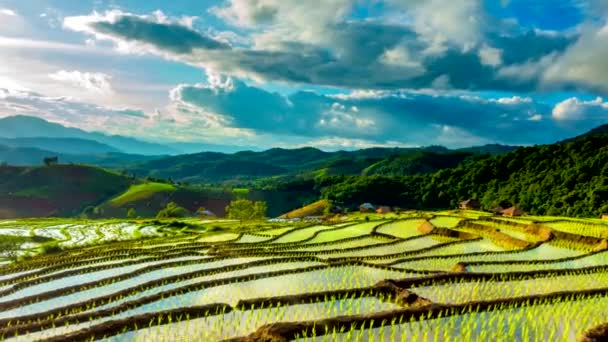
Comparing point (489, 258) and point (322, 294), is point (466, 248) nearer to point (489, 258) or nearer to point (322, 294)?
point (489, 258)

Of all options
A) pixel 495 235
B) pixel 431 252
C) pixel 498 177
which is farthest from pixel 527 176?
pixel 431 252

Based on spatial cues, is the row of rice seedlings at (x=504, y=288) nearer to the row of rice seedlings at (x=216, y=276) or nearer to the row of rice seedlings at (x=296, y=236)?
the row of rice seedlings at (x=216, y=276)

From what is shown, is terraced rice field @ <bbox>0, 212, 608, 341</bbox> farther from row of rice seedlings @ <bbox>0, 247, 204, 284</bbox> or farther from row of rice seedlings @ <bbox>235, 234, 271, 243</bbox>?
row of rice seedlings @ <bbox>235, 234, 271, 243</bbox>

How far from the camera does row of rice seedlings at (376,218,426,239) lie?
32.6m

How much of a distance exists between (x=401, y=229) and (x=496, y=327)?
26.1m

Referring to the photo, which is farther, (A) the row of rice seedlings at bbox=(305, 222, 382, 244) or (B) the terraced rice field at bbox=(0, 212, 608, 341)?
(A) the row of rice seedlings at bbox=(305, 222, 382, 244)

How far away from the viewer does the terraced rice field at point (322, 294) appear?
9.53 meters

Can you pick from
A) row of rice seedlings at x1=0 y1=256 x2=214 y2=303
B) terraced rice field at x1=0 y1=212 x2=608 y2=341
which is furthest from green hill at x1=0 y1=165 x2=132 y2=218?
row of rice seedlings at x1=0 y1=256 x2=214 y2=303

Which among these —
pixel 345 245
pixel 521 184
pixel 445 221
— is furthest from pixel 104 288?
pixel 521 184

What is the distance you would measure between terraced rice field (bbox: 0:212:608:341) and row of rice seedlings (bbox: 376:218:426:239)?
15.2 feet

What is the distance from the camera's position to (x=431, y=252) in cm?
2320

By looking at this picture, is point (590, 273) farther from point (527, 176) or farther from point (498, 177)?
point (498, 177)

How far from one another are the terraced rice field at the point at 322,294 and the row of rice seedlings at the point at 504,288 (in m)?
0.04

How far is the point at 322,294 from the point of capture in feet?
41.7
